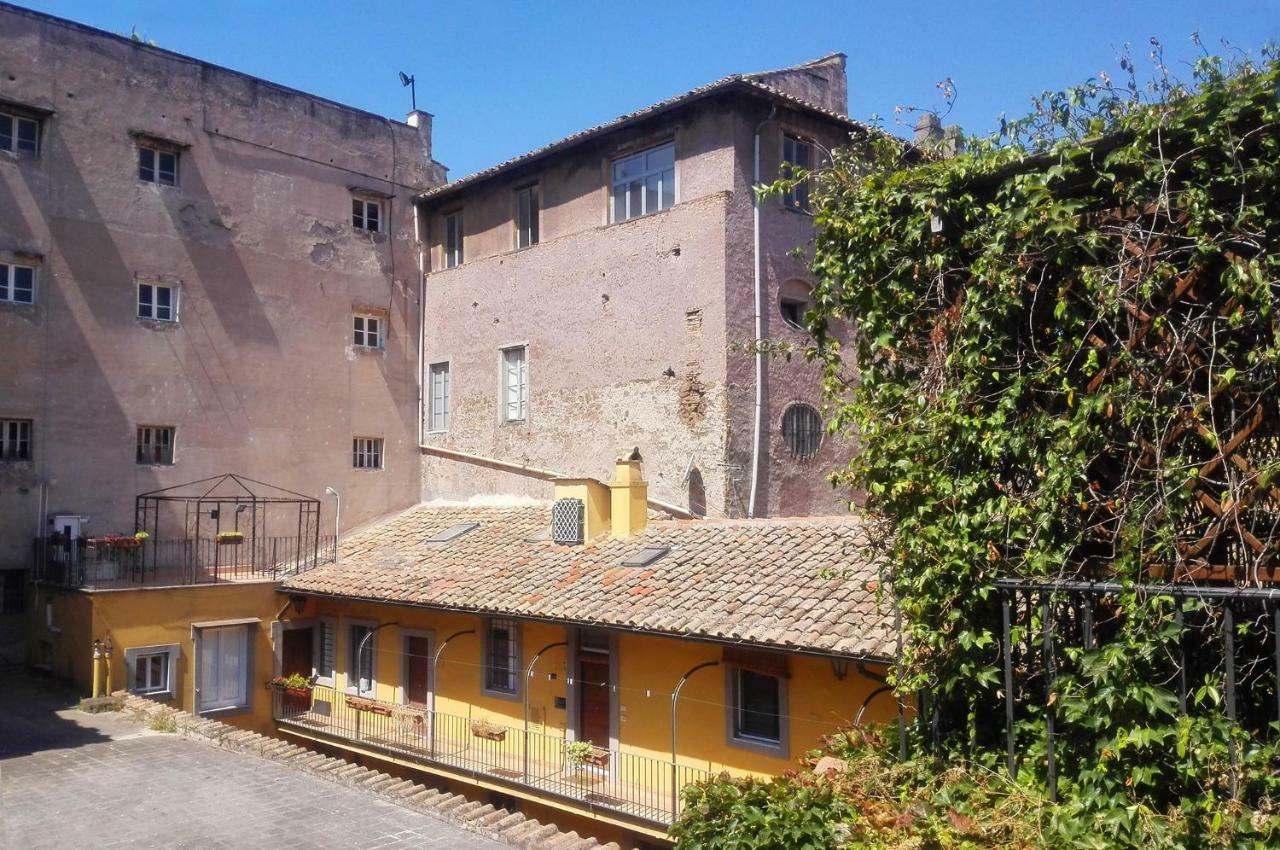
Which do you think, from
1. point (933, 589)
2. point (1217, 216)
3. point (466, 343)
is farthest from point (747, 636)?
point (466, 343)

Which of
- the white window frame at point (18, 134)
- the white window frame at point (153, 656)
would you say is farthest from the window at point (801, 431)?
the white window frame at point (18, 134)

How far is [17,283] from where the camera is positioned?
733 inches

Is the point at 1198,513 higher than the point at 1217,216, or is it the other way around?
the point at 1217,216

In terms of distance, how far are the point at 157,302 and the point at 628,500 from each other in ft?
34.6

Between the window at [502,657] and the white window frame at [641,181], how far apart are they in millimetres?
8027

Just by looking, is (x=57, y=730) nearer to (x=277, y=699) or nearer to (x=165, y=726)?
(x=165, y=726)

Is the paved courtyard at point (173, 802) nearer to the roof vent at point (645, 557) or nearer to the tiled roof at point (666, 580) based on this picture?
the tiled roof at point (666, 580)

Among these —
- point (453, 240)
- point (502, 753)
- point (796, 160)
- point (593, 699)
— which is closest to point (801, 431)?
point (796, 160)

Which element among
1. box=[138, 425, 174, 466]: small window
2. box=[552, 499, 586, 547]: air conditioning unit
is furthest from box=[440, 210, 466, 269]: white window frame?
box=[552, 499, 586, 547]: air conditioning unit

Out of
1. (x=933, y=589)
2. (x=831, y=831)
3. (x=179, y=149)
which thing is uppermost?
(x=179, y=149)

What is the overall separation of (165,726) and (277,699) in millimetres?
4468

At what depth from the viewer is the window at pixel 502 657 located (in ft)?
55.1

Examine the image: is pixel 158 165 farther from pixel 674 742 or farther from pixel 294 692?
pixel 674 742

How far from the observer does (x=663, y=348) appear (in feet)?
61.9
